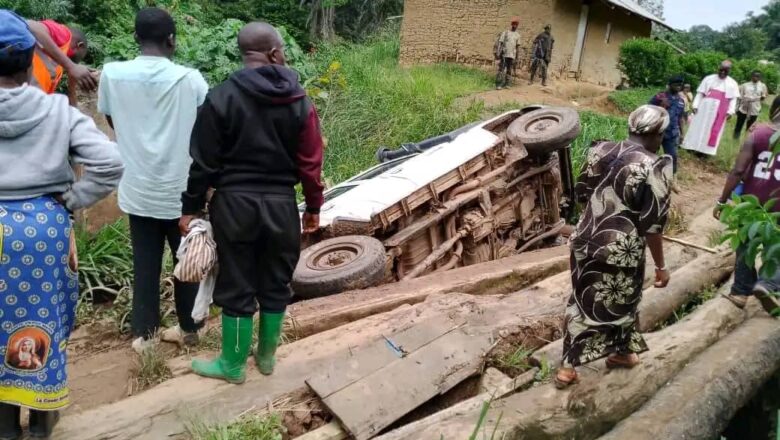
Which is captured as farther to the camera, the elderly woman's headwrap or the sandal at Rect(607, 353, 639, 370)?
the sandal at Rect(607, 353, 639, 370)

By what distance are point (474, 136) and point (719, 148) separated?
7.87 m

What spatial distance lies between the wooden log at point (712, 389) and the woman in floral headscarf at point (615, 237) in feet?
1.12

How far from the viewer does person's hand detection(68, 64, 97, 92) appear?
376 cm

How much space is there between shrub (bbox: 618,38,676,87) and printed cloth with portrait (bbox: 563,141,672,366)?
15910mm

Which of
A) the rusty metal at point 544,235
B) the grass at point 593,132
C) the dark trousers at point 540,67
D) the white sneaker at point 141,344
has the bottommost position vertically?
the rusty metal at point 544,235

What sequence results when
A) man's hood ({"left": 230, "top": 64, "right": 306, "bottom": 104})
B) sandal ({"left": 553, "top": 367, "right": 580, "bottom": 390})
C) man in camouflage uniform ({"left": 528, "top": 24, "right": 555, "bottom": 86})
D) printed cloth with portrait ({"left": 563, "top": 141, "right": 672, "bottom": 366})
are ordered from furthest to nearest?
man in camouflage uniform ({"left": 528, "top": 24, "right": 555, "bottom": 86})
sandal ({"left": 553, "top": 367, "right": 580, "bottom": 390})
printed cloth with portrait ({"left": 563, "top": 141, "right": 672, "bottom": 366})
man's hood ({"left": 230, "top": 64, "right": 306, "bottom": 104})


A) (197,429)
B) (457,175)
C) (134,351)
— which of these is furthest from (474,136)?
(197,429)

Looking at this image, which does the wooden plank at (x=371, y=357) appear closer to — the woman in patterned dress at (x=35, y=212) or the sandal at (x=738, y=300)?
the woman in patterned dress at (x=35, y=212)

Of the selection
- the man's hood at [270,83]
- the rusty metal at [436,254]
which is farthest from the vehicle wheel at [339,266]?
the man's hood at [270,83]

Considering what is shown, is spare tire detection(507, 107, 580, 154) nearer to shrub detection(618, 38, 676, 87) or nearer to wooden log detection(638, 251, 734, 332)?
wooden log detection(638, 251, 734, 332)

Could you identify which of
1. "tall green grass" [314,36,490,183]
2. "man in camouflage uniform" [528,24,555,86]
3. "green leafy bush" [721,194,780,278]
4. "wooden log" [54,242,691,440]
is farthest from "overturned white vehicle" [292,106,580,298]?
"man in camouflage uniform" [528,24,555,86]

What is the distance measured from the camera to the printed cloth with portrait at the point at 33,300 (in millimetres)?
2377

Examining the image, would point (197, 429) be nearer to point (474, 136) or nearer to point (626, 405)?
point (626, 405)

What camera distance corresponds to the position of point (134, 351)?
144 inches
